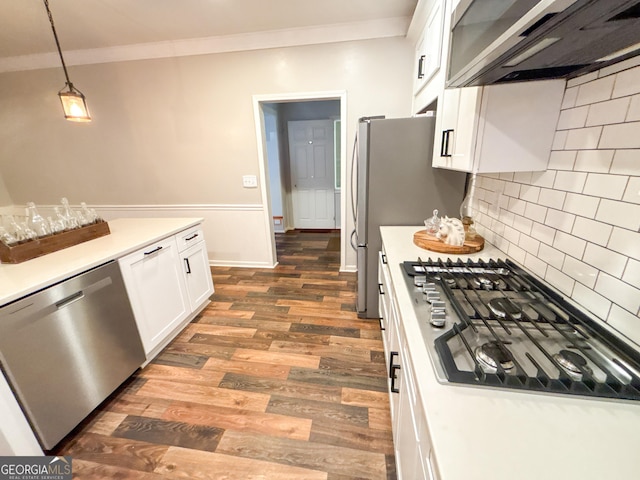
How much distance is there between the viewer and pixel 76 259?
1.45 meters

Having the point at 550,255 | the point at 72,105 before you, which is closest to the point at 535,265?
the point at 550,255

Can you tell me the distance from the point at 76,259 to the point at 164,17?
2.25 metres

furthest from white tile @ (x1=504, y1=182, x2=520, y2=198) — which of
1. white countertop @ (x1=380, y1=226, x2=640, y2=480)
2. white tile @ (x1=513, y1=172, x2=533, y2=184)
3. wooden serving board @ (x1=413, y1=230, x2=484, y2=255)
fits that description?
white countertop @ (x1=380, y1=226, x2=640, y2=480)

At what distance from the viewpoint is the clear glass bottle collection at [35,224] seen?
4.69ft

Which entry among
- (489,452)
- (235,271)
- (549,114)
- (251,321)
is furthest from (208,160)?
(489,452)

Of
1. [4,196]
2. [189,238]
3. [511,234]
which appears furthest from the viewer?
[4,196]

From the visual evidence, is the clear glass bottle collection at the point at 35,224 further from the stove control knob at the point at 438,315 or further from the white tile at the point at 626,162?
the white tile at the point at 626,162

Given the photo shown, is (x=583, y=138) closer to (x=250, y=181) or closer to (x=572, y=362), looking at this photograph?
(x=572, y=362)

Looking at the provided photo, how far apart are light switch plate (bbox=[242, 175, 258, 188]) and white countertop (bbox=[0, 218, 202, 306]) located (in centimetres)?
112

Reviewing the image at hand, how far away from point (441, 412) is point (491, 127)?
109cm

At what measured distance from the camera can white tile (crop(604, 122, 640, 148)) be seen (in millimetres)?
727

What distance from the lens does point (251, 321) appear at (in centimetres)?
232

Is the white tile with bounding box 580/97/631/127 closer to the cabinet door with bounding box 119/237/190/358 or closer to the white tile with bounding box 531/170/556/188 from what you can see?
the white tile with bounding box 531/170/556/188

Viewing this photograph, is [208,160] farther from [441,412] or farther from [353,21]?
[441,412]
